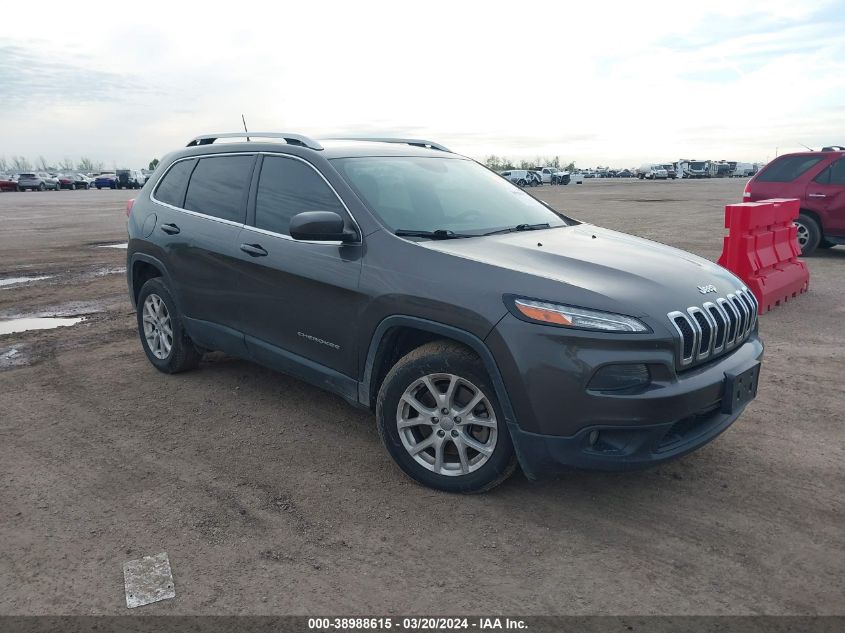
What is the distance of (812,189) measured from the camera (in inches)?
449

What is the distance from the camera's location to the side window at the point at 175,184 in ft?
17.8

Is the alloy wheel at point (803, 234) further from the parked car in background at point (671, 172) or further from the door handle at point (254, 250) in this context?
the parked car in background at point (671, 172)

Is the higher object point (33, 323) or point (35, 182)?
point (35, 182)

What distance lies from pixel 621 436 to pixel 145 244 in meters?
4.11

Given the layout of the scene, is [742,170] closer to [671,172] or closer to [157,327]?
[671,172]

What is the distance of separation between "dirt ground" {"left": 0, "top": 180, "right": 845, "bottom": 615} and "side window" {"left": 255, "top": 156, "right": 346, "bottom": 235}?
4.39 ft

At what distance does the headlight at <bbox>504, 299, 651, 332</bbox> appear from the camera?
312 cm

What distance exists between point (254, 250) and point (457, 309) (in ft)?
5.66

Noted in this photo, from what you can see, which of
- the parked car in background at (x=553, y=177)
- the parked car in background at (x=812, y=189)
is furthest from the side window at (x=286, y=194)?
the parked car in background at (x=553, y=177)

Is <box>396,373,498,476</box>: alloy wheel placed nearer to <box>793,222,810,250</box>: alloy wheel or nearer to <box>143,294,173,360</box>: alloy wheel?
<box>143,294,173,360</box>: alloy wheel

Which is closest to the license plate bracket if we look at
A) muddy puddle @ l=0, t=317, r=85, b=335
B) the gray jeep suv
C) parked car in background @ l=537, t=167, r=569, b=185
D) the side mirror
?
the gray jeep suv

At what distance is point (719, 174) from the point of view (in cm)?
8931

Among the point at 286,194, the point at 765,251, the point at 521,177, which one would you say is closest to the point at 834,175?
the point at 765,251

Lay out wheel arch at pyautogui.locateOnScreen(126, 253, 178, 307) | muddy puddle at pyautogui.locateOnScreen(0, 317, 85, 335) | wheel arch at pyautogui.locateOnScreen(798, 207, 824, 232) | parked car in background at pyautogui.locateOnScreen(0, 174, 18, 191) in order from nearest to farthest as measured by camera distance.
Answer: wheel arch at pyautogui.locateOnScreen(126, 253, 178, 307) < muddy puddle at pyautogui.locateOnScreen(0, 317, 85, 335) < wheel arch at pyautogui.locateOnScreen(798, 207, 824, 232) < parked car in background at pyautogui.locateOnScreen(0, 174, 18, 191)
